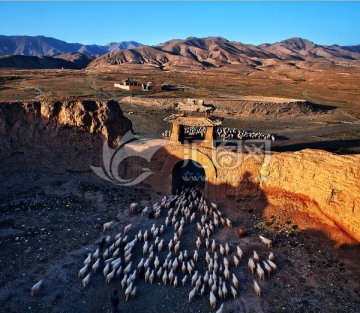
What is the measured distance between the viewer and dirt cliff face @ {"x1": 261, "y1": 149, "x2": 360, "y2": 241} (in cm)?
1612

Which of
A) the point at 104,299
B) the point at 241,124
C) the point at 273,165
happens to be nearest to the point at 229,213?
the point at 273,165

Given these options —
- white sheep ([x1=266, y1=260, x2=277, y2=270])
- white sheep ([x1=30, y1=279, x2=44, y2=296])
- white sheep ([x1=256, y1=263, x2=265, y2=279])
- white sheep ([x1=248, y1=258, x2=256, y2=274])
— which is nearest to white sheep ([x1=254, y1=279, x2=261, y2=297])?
white sheep ([x1=256, y1=263, x2=265, y2=279])

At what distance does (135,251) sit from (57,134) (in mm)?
10809

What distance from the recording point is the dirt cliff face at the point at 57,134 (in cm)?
2220

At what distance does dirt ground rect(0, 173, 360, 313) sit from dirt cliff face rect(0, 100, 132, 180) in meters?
1.10

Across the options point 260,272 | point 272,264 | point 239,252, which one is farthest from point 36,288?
point 272,264

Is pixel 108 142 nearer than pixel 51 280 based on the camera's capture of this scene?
No

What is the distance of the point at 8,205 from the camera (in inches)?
766

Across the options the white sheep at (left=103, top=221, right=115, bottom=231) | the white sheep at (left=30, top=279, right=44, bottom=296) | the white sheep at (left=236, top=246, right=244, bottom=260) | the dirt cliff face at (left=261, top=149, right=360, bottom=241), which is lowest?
the white sheep at (left=30, top=279, right=44, bottom=296)

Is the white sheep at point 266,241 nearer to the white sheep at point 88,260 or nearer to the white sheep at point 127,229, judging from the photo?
the white sheep at point 127,229

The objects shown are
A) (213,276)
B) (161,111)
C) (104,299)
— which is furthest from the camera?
(161,111)

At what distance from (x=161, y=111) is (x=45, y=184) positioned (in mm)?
33428

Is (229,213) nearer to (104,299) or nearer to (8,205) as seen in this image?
(104,299)

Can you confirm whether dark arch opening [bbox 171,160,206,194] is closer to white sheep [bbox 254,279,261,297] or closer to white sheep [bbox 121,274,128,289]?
white sheep [bbox 121,274,128,289]
